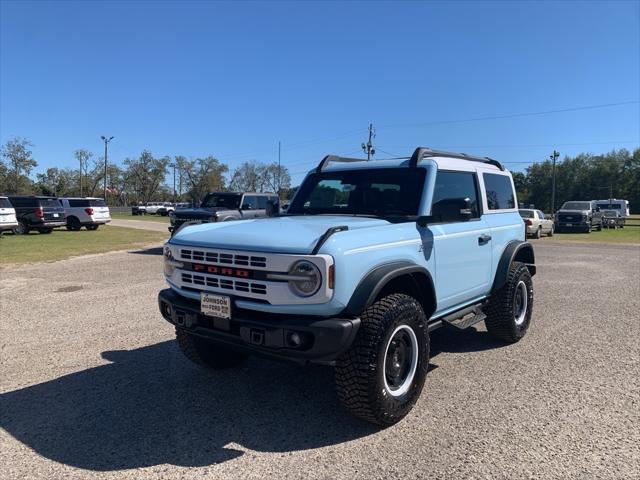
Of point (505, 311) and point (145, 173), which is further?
point (145, 173)

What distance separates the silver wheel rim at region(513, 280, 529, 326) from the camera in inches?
224

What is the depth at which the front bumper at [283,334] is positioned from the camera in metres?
3.04

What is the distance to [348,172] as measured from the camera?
4977mm

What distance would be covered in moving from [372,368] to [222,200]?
12634mm

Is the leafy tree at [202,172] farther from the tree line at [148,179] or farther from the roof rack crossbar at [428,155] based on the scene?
the roof rack crossbar at [428,155]

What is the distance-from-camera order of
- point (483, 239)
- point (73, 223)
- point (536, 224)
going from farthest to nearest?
point (73, 223)
point (536, 224)
point (483, 239)

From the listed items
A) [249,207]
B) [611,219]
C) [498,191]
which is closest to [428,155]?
[498,191]

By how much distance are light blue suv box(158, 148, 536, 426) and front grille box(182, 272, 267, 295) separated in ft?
0.04

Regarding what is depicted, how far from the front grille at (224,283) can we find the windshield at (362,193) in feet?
5.28

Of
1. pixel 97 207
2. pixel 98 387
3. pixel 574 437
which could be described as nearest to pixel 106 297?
pixel 98 387

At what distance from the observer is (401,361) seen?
3727 millimetres

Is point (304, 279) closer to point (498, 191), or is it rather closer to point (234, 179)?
point (498, 191)

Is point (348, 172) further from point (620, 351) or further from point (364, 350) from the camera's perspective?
point (620, 351)

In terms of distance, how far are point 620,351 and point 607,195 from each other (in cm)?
10404
